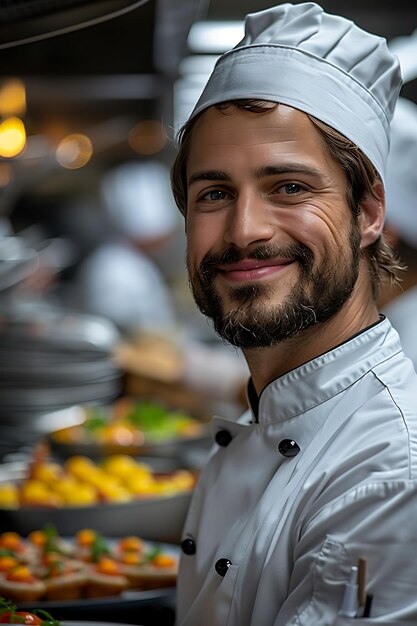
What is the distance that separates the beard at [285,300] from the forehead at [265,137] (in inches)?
5.9

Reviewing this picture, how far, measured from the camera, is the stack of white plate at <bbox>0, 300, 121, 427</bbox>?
335cm

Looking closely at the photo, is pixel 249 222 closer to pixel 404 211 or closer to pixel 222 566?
pixel 222 566

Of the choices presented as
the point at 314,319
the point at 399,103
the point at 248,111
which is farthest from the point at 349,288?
the point at 399,103

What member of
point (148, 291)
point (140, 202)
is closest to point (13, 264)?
point (148, 291)

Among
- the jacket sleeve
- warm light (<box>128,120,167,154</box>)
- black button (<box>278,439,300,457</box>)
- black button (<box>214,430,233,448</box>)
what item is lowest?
warm light (<box>128,120,167,154</box>)

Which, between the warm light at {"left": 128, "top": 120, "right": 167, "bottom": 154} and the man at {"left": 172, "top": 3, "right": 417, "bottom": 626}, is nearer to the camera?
the man at {"left": 172, "top": 3, "right": 417, "bottom": 626}

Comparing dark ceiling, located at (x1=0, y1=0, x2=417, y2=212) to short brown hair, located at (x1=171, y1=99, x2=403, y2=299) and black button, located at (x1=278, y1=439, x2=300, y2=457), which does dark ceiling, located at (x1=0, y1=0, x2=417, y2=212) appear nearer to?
short brown hair, located at (x1=171, y1=99, x2=403, y2=299)

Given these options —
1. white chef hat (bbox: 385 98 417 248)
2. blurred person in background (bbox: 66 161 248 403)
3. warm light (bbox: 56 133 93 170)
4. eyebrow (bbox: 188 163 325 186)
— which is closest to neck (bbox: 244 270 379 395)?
eyebrow (bbox: 188 163 325 186)

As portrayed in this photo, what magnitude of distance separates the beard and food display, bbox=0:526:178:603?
0.83 metres

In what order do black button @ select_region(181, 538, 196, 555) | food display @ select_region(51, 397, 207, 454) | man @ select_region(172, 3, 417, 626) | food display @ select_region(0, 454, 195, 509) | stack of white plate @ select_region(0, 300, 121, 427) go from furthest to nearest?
1. stack of white plate @ select_region(0, 300, 121, 427)
2. food display @ select_region(51, 397, 207, 454)
3. food display @ select_region(0, 454, 195, 509)
4. black button @ select_region(181, 538, 196, 555)
5. man @ select_region(172, 3, 417, 626)

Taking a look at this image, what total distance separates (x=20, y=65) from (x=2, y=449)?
6.65 ft

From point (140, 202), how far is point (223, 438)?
684 cm

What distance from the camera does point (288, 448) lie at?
142 cm

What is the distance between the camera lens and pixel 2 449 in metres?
3.19
